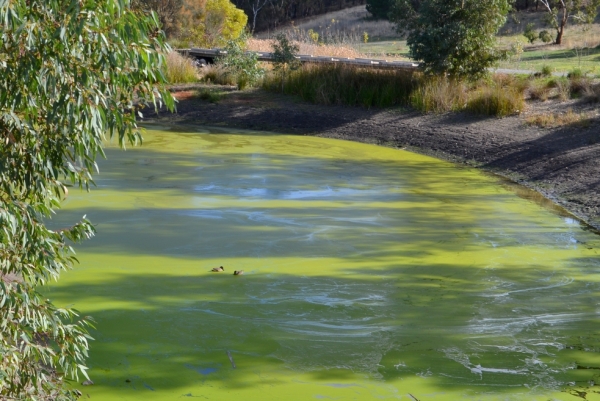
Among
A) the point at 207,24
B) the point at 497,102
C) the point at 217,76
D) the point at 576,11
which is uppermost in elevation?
the point at 207,24

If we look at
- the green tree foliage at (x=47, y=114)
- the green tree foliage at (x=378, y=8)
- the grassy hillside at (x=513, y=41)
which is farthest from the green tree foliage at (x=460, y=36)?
the green tree foliage at (x=378, y=8)

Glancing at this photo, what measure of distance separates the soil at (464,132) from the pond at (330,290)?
3.14ft

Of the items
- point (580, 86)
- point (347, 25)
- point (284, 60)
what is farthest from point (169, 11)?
point (347, 25)

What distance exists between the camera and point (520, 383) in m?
4.84

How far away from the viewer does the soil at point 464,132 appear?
1087 centimetres

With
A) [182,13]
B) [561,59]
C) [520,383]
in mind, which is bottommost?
[520,383]

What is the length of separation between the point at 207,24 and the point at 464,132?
17.3m

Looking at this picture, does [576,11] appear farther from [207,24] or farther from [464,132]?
[464,132]

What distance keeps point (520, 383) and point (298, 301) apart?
6.07ft

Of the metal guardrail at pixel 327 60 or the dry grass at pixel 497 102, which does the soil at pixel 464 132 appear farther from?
the metal guardrail at pixel 327 60

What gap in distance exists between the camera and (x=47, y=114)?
3.27 m

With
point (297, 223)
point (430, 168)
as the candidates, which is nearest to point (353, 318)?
point (297, 223)

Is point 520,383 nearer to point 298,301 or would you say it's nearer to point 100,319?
point 298,301

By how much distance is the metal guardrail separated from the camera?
1769 centimetres
